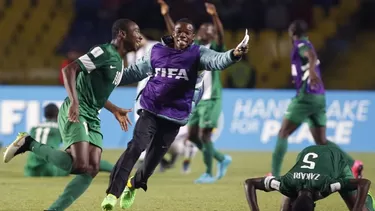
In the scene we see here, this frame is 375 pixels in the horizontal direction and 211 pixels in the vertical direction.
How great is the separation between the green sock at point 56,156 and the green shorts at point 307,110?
15.6 feet

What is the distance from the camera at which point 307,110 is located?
12.4 metres

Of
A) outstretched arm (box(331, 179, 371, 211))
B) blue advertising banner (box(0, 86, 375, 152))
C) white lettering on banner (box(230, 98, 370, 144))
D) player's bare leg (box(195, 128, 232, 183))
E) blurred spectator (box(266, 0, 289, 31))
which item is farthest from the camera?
blurred spectator (box(266, 0, 289, 31))

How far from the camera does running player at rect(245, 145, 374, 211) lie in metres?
7.30

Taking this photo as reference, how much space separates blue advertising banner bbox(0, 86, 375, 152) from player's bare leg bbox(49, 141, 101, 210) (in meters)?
9.33

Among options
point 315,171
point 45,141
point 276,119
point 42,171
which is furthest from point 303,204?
point 276,119

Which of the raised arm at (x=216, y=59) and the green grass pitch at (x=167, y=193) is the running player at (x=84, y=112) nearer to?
the raised arm at (x=216, y=59)

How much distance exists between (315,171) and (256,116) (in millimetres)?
10212

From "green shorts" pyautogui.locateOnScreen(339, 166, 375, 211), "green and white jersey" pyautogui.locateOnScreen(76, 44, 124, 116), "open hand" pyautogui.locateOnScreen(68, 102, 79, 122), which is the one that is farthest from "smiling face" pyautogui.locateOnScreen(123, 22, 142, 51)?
"green shorts" pyautogui.locateOnScreen(339, 166, 375, 211)

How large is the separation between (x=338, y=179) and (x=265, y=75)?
41.5 ft

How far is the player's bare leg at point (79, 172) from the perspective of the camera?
7953 mm

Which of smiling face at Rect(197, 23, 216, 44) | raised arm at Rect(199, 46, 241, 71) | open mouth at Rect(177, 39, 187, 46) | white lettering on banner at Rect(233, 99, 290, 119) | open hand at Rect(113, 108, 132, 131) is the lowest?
open hand at Rect(113, 108, 132, 131)

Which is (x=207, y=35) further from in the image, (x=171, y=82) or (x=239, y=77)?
(x=239, y=77)

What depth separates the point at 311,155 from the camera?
25.8 feet

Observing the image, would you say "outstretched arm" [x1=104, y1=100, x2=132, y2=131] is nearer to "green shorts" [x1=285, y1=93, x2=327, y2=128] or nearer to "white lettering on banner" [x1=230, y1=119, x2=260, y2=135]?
"green shorts" [x1=285, y1=93, x2=327, y2=128]
